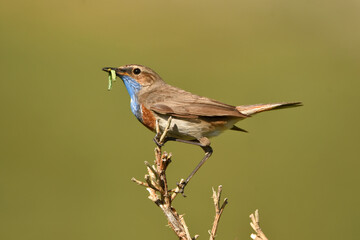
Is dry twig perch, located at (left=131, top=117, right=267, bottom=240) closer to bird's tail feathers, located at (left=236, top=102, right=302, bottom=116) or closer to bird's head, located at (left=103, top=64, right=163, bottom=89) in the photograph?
bird's tail feathers, located at (left=236, top=102, right=302, bottom=116)

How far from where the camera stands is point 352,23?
995cm

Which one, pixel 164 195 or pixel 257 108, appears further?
pixel 257 108

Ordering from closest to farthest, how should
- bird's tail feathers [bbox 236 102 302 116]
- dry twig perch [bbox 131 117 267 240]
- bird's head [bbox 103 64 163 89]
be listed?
dry twig perch [bbox 131 117 267 240], bird's tail feathers [bbox 236 102 302 116], bird's head [bbox 103 64 163 89]

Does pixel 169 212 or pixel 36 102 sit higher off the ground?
pixel 36 102

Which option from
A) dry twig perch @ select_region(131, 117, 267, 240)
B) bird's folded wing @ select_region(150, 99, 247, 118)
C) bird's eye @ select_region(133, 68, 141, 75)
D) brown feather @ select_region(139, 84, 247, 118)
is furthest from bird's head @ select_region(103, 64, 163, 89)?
dry twig perch @ select_region(131, 117, 267, 240)

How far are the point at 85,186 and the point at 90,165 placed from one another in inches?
13.2

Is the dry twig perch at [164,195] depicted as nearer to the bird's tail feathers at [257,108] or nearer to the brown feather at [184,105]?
the brown feather at [184,105]

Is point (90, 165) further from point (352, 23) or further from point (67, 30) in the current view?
point (352, 23)

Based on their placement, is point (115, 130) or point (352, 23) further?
point (352, 23)

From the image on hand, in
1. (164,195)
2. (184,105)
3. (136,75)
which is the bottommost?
(164,195)

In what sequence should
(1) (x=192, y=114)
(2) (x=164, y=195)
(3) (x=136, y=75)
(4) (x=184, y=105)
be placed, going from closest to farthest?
(2) (x=164, y=195) → (1) (x=192, y=114) → (4) (x=184, y=105) → (3) (x=136, y=75)

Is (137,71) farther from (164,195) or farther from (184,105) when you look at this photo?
(164,195)

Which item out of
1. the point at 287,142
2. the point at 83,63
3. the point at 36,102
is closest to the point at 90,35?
the point at 83,63

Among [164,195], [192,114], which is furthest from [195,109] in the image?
[164,195]
